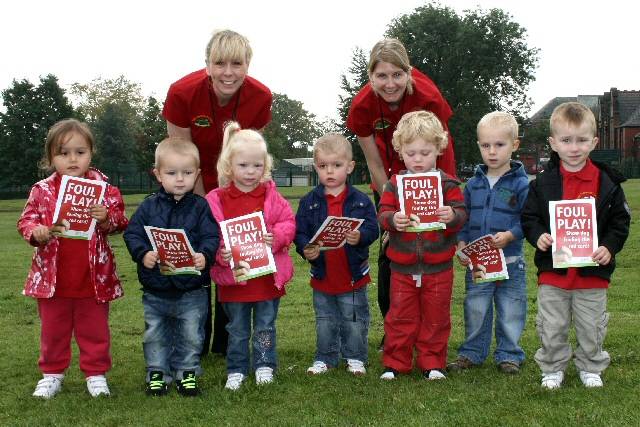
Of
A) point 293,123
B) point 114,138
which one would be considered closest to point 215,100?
point 114,138

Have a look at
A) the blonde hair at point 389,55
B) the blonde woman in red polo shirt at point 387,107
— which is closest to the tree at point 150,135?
the blonde woman in red polo shirt at point 387,107

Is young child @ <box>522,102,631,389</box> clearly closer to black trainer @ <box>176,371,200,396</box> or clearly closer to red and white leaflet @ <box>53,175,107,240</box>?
black trainer @ <box>176,371,200,396</box>

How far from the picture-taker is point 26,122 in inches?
2340

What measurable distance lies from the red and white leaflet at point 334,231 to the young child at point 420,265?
223mm

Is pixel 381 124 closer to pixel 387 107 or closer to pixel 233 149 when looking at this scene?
A: pixel 387 107

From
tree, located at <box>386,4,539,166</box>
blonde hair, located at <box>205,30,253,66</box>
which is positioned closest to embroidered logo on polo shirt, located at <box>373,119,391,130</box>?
blonde hair, located at <box>205,30,253,66</box>

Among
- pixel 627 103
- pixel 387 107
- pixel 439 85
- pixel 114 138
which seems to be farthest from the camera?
pixel 627 103

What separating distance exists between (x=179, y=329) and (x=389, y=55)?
2533 millimetres

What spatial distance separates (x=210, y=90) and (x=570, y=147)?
106 inches

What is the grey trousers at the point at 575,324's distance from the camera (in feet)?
17.2

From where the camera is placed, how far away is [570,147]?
5219 millimetres

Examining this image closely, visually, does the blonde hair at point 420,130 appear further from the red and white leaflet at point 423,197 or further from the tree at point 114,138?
the tree at point 114,138

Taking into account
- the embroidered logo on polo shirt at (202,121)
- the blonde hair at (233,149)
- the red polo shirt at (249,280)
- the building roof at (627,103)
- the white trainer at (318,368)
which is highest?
the building roof at (627,103)

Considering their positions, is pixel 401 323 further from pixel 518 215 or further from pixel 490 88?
pixel 490 88
